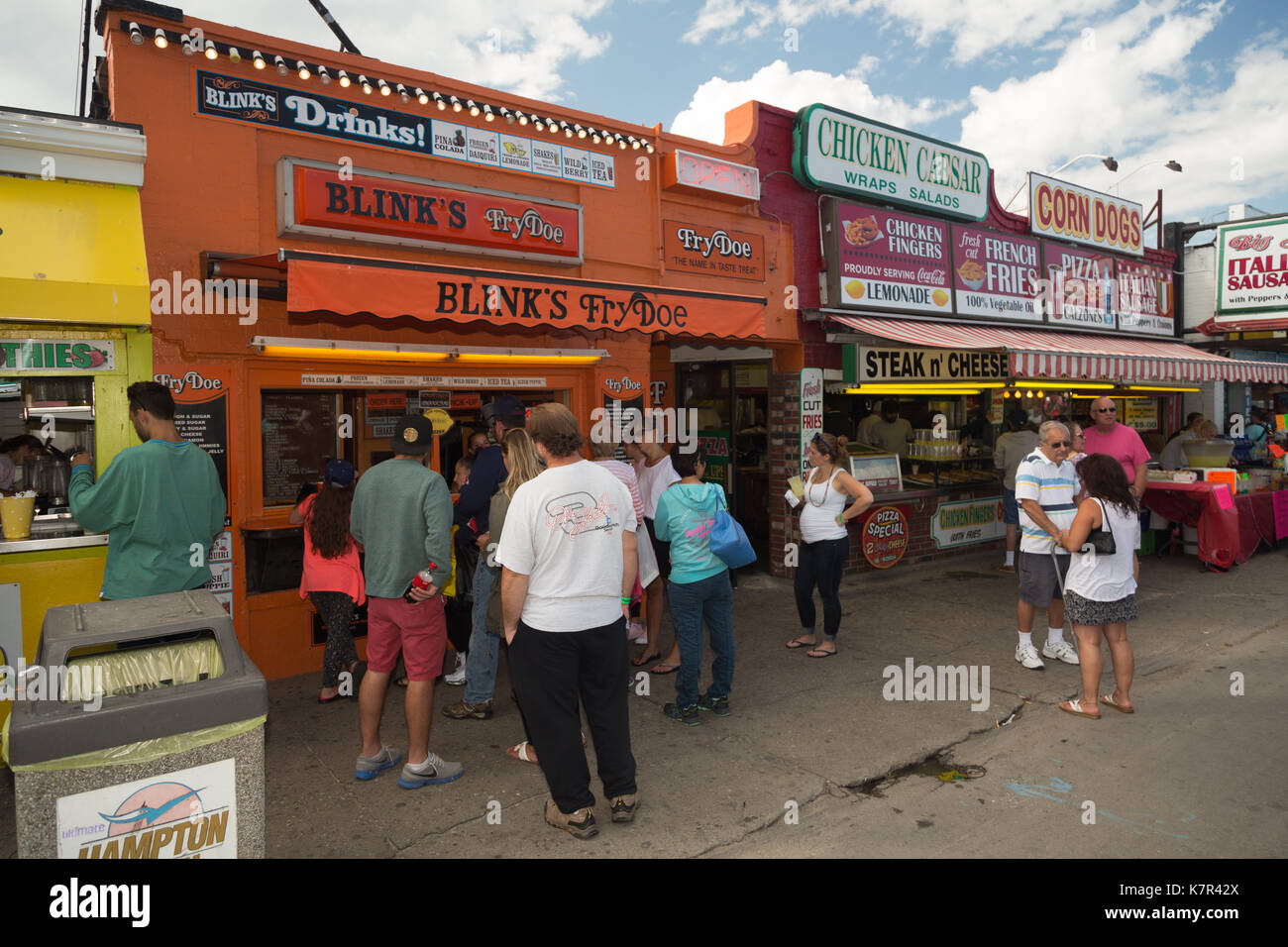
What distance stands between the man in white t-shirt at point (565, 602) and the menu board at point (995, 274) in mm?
8559

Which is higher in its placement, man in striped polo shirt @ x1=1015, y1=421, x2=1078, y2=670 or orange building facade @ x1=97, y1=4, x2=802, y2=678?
orange building facade @ x1=97, y1=4, x2=802, y2=678

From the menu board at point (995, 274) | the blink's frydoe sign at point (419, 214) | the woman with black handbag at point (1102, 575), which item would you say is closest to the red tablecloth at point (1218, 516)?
the menu board at point (995, 274)

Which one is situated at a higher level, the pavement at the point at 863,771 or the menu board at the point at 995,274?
the menu board at the point at 995,274

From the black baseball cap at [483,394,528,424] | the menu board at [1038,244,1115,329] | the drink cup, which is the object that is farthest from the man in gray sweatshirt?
the menu board at [1038,244,1115,329]

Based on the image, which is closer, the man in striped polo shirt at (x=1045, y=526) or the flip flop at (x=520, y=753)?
the flip flop at (x=520, y=753)

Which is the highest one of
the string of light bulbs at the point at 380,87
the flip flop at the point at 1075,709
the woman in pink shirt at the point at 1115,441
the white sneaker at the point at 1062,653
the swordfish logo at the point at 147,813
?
the string of light bulbs at the point at 380,87

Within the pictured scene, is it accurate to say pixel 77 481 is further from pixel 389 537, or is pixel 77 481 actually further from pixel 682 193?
pixel 682 193

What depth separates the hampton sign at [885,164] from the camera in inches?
367

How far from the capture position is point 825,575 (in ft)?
21.4

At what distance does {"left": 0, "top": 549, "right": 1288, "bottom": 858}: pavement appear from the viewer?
386cm

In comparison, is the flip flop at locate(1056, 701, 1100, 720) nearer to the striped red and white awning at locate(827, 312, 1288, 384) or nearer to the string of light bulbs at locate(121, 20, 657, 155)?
the striped red and white awning at locate(827, 312, 1288, 384)

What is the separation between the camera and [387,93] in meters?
6.52

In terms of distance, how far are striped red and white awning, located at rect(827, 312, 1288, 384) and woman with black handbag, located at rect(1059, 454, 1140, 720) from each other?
3974mm

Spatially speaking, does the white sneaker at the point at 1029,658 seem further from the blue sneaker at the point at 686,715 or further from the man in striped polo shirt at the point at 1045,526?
the blue sneaker at the point at 686,715
